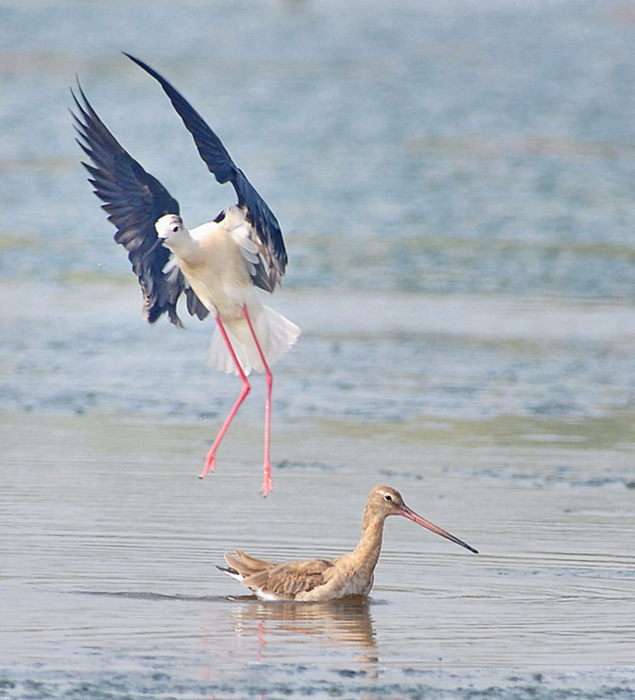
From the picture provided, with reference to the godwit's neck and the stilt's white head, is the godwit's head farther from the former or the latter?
the stilt's white head

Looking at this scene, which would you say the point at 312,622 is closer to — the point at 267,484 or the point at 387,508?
the point at 387,508

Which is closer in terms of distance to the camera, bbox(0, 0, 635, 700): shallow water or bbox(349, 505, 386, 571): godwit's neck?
bbox(0, 0, 635, 700): shallow water

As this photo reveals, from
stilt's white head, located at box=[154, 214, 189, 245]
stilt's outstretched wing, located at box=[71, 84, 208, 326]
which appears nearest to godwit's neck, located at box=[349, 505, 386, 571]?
stilt's white head, located at box=[154, 214, 189, 245]

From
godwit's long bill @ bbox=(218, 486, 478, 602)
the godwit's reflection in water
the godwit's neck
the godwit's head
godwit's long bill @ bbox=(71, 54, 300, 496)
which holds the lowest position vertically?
the godwit's reflection in water

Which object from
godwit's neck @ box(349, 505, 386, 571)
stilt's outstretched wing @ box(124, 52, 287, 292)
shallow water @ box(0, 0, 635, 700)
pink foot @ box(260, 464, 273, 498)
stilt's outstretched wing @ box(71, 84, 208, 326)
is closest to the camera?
shallow water @ box(0, 0, 635, 700)

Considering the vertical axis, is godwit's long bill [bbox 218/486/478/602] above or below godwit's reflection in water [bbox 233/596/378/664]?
above

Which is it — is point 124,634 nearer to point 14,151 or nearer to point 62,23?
point 14,151

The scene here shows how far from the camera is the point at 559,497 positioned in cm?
1077

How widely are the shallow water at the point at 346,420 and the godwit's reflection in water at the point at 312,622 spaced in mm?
22

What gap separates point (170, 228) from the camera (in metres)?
9.86

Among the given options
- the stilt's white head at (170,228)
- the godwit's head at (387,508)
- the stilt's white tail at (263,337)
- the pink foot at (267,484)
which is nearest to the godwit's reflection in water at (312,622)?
the godwit's head at (387,508)

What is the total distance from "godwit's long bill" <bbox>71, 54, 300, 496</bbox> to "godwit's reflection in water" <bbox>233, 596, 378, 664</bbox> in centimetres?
113

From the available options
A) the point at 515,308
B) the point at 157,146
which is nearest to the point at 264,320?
the point at 515,308

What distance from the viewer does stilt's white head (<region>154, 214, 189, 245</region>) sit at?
388 inches
